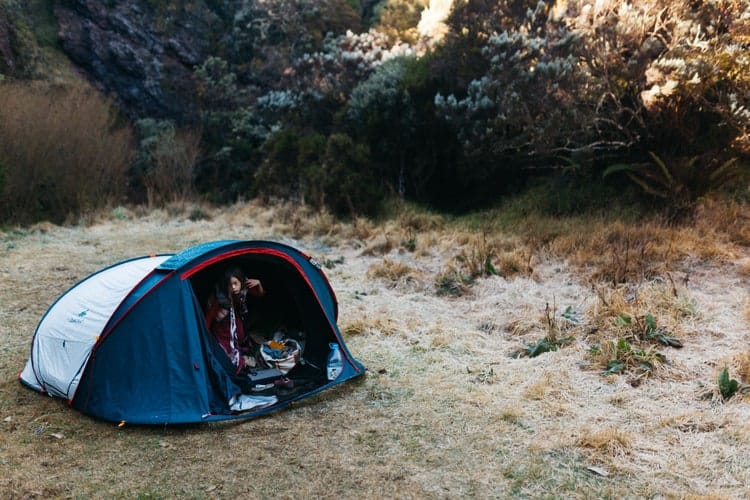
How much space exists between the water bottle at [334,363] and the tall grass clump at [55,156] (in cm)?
847

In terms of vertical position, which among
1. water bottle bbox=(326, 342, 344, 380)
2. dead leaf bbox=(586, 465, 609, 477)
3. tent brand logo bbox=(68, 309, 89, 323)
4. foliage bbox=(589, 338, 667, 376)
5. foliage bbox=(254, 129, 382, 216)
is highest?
foliage bbox=(254, 129, 382, 216)

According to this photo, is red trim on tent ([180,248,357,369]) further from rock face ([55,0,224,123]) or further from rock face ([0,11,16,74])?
rock face ([0,11,16,74])

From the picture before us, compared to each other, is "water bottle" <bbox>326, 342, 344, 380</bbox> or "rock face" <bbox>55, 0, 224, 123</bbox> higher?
"rock face" <bbox>55, 0, 224, 123</bbox>

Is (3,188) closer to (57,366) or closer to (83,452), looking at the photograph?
(57,366)

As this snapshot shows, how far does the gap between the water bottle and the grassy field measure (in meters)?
0.16

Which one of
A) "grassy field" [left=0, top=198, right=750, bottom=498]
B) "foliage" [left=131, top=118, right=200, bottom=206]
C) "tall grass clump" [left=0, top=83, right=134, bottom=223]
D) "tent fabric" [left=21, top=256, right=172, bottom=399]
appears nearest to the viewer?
"grassy field" [left=0, top=198, right=750, bottom=498]

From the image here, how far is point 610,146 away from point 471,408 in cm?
633

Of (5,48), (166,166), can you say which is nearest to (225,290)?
(166,166)

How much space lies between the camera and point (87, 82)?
56.6ft

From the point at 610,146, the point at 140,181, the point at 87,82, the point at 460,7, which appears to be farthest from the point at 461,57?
the point at 87,82

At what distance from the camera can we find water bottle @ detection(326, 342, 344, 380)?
5254mm

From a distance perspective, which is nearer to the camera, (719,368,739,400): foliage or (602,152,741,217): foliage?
(719,368,739,400): foliage

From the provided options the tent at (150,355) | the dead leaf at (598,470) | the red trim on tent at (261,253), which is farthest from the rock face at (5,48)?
→ the dead leaf at (598,470)

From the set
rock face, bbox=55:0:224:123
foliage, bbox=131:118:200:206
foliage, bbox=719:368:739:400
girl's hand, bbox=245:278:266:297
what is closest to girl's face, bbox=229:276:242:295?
girl's hand, bbox=245:278:266:297
